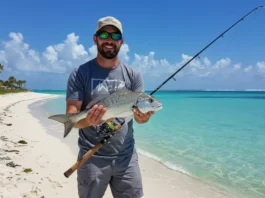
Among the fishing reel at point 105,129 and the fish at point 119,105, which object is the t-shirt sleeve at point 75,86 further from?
the fishing reel at point 105,129

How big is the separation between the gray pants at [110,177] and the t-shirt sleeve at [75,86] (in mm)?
573

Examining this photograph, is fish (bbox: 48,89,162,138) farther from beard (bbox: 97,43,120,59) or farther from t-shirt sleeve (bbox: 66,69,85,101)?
beard (bbox: 97,43,120,59)

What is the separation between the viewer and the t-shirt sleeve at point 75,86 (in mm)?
2910

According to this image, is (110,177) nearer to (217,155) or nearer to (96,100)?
(96,100)

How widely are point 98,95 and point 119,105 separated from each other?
12.7 inches

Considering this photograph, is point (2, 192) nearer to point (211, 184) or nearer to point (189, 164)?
point (211, 184)

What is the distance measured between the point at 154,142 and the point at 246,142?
431 centimetres

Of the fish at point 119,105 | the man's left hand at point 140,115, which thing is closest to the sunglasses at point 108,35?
the fish at point 119,105

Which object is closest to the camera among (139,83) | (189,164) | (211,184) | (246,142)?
(139,83)

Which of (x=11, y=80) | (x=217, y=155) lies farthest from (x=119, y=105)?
(x=11, y=80)

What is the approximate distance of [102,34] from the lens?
2938 mm

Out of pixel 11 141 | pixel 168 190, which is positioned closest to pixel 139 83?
pixel 168 190

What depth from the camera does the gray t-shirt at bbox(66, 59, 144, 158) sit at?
2.93 m

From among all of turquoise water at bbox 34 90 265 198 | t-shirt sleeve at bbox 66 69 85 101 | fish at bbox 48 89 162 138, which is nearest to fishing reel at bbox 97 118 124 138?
fish at bbox 48 89 162 138
